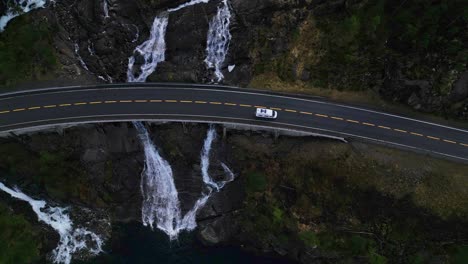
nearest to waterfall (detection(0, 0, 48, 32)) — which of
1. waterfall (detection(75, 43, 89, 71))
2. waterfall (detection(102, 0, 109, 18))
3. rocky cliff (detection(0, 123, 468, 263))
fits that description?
waterfall (detection(75, 43, 89, 71))

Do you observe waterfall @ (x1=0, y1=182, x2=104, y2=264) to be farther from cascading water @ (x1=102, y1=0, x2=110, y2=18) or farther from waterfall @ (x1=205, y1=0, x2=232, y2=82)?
waterfall @ (x1=205, y1=0, x2=232, y2=82)

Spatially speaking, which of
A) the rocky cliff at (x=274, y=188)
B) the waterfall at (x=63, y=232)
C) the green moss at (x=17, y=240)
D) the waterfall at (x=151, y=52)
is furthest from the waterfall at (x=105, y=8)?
the green moss at (x=17, y=240)

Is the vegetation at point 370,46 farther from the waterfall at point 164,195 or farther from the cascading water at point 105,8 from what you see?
the cascading water at point 105,8

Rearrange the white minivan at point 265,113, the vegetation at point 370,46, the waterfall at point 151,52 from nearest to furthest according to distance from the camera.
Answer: the vegetation at point 370,46 → the white minivan at point 265,113 → the waterfall at point 151,52

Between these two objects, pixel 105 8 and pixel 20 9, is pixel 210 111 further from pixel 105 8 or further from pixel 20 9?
pixel 20 9

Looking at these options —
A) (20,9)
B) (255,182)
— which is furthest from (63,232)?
(20,9)
